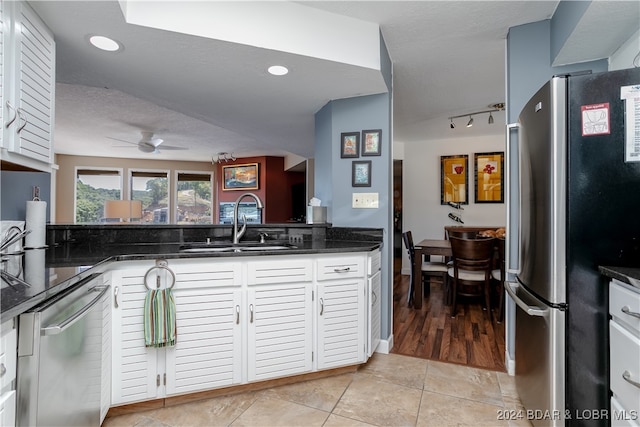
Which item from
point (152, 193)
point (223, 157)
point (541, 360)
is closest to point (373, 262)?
point (541, 360)

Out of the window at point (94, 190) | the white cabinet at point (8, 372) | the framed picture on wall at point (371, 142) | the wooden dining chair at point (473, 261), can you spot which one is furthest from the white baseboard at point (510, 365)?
the window at point (94, 190)

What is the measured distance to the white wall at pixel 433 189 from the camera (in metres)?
5.17

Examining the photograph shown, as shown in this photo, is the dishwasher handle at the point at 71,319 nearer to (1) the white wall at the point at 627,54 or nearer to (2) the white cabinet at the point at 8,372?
(2) the white cabinet at the point at 8,372

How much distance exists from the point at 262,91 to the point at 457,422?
253cm

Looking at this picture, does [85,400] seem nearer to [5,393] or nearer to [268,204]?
[5,393]

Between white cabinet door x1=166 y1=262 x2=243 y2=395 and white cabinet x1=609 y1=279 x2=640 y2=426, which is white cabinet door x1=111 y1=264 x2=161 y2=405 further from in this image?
white cabinet x1=609 y1=279 x2=640 y2=426

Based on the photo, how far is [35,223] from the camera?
1801mm

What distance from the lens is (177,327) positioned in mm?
1688

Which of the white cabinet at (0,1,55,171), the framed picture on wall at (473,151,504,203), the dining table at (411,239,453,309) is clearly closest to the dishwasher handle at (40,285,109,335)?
the white cabinet at (0,1,55,171)

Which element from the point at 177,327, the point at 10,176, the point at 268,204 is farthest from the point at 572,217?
the point at 268,204

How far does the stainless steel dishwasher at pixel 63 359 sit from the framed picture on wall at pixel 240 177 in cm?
598

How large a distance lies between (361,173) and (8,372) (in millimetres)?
2219

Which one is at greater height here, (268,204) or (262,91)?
(262,91)

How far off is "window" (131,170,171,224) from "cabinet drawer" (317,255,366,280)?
23.4ft
